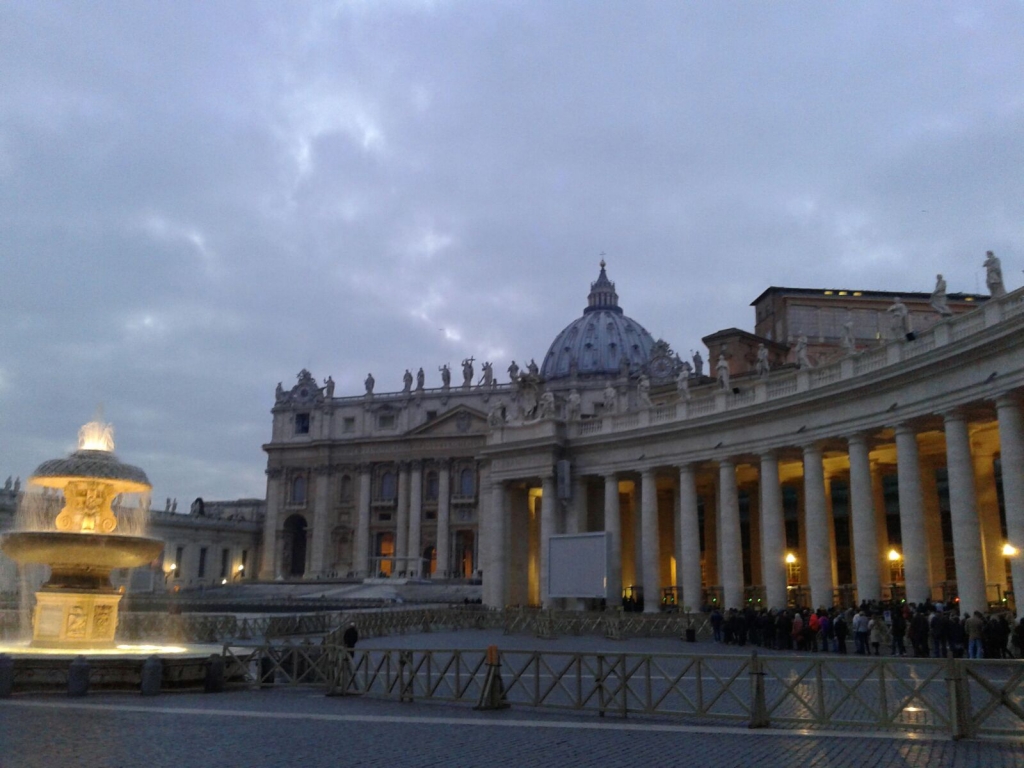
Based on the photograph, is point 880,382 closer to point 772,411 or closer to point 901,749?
point 772,411

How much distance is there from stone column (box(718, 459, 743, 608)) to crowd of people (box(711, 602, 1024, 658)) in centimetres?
489

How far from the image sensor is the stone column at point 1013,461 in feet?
86.1

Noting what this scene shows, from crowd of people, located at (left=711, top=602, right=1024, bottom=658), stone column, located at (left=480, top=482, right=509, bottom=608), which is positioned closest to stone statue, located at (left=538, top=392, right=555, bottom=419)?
stone column, located at (left=480, top=482, right=509, bottom=608)

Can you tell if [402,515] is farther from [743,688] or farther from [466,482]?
[743,688]

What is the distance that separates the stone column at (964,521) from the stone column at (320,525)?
3754 inches

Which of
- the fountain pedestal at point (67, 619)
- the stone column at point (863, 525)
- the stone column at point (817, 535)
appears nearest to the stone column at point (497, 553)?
the stone column at point (817, 535)

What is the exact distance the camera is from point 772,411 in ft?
122

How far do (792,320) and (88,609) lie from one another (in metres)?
53.1

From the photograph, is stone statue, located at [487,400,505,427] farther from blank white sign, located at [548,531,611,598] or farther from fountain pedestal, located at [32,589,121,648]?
fountain pedestal, located at [32,589,121,648]

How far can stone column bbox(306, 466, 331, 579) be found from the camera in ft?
378

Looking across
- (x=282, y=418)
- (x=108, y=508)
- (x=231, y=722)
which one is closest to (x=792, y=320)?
(x=108, y=508)

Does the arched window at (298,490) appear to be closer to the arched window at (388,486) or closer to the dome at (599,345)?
the arched window at (388,486)

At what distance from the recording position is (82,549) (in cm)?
1975

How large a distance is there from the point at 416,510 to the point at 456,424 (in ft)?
38.3
